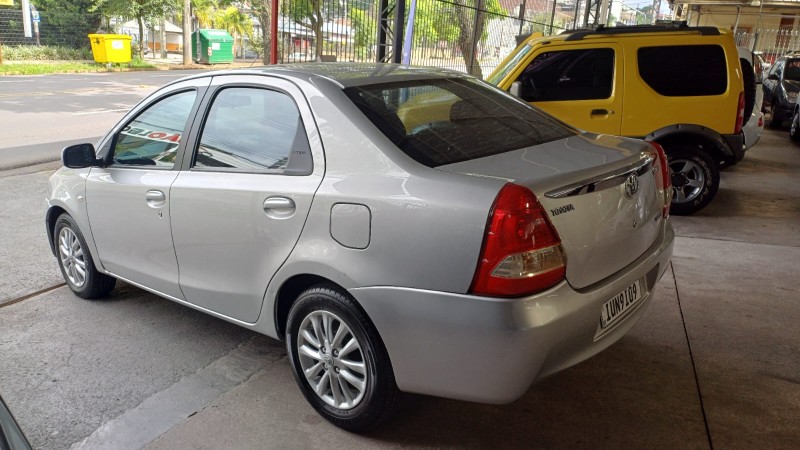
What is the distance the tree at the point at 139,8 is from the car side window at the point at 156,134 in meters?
28.8

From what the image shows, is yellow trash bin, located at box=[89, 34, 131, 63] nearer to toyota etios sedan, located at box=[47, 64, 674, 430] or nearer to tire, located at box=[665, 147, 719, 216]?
tire, located at box=[665, 147, 719, 216]

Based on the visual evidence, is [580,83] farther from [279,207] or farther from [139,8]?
[139,8]

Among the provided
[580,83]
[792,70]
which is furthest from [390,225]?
[792,70]

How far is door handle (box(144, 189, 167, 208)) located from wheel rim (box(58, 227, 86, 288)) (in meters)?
1.05

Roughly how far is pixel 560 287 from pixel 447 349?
49 cm

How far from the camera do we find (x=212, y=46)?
3303 centimetres

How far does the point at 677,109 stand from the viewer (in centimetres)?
692

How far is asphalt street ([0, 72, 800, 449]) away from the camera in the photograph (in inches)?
117

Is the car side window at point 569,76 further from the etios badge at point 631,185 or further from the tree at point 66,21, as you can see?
the tree at point 66,21

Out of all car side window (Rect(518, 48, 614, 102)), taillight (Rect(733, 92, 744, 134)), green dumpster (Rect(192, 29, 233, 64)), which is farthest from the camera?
green dumpster (Rect(192, 29, 233, 64))

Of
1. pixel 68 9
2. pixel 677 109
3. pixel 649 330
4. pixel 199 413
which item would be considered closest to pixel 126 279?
pixel 199 413

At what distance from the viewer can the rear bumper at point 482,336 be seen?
2.43 meters

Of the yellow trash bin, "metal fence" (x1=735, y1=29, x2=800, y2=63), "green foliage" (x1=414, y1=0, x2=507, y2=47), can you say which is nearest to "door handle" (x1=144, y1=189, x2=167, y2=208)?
"green foliage" (x1=414, y1=0, x2=507, y2=47)

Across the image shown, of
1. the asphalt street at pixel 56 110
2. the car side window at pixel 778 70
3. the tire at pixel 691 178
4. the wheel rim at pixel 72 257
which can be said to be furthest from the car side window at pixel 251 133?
the car side window at pixel 778 70
